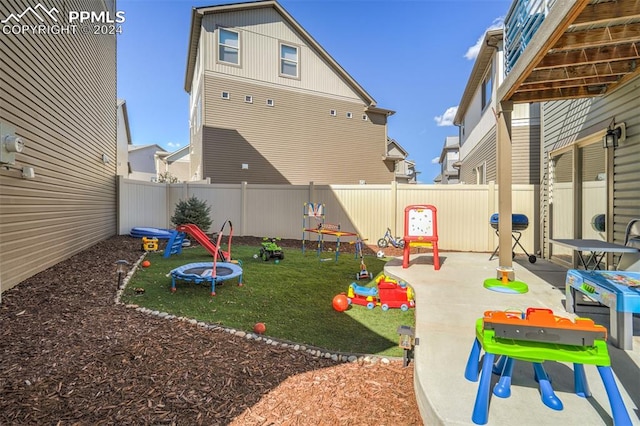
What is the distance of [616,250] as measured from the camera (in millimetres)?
3486

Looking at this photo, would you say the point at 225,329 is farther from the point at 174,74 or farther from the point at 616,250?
the point at 174,74

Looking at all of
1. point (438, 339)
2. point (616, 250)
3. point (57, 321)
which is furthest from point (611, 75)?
point (57, 321)

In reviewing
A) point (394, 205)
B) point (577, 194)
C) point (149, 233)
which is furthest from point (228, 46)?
point (577, 194)

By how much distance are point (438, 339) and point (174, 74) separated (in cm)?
2053

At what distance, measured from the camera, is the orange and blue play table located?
69.6 inches

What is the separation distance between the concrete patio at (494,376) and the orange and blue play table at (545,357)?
0.22ft

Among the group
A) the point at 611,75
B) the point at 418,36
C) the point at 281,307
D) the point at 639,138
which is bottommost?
the point at 281,307

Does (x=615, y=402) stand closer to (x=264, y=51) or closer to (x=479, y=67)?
(x=479, y=67)

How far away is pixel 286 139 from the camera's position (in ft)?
49.1

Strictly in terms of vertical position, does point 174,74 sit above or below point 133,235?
above

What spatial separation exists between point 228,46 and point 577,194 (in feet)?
42.6

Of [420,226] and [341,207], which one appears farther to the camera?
[341,207]

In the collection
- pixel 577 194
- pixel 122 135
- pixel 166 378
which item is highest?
pixel 122 135

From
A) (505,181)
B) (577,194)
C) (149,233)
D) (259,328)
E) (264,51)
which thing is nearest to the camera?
(259,328)
